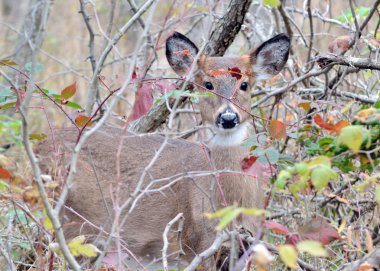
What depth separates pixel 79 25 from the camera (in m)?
13.1

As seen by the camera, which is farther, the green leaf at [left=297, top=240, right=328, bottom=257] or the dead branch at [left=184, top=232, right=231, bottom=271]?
the dead branch at [left=184, top=232, right=231, bottom=271]

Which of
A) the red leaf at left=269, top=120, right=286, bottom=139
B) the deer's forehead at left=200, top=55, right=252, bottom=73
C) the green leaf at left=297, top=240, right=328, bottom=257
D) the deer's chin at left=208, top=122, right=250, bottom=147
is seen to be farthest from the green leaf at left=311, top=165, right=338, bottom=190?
the deer's forehead at left=200, top=55, right=252, bottom=73

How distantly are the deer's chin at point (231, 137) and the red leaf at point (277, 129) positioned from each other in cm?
106

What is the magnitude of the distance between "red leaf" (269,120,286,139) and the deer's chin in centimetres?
106

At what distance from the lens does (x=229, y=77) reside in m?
5.33

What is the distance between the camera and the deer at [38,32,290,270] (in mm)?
5254

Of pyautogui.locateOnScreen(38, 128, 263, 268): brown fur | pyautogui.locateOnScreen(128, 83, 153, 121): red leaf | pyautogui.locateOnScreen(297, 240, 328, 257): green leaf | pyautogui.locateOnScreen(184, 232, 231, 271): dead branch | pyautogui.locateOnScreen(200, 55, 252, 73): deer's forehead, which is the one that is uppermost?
pyautogui.locateOnScreen(128, 83, 153, 121): red leaf

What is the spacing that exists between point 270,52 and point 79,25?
7816 mm

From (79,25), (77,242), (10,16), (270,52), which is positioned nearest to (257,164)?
(77,242)

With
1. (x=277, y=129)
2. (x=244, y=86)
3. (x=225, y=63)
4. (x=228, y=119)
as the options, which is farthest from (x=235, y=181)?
(x=277, y=129)

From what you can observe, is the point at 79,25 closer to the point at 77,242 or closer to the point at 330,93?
the point at 330,93

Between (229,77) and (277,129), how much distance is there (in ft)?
3.86

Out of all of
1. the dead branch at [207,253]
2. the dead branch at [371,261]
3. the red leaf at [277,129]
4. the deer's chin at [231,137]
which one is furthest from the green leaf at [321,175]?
the deer's chin at [231,137]

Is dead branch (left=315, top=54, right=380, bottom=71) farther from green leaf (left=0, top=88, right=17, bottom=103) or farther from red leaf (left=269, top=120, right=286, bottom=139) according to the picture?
green leaf (left=0, top=88, right=17, bottom=103)
